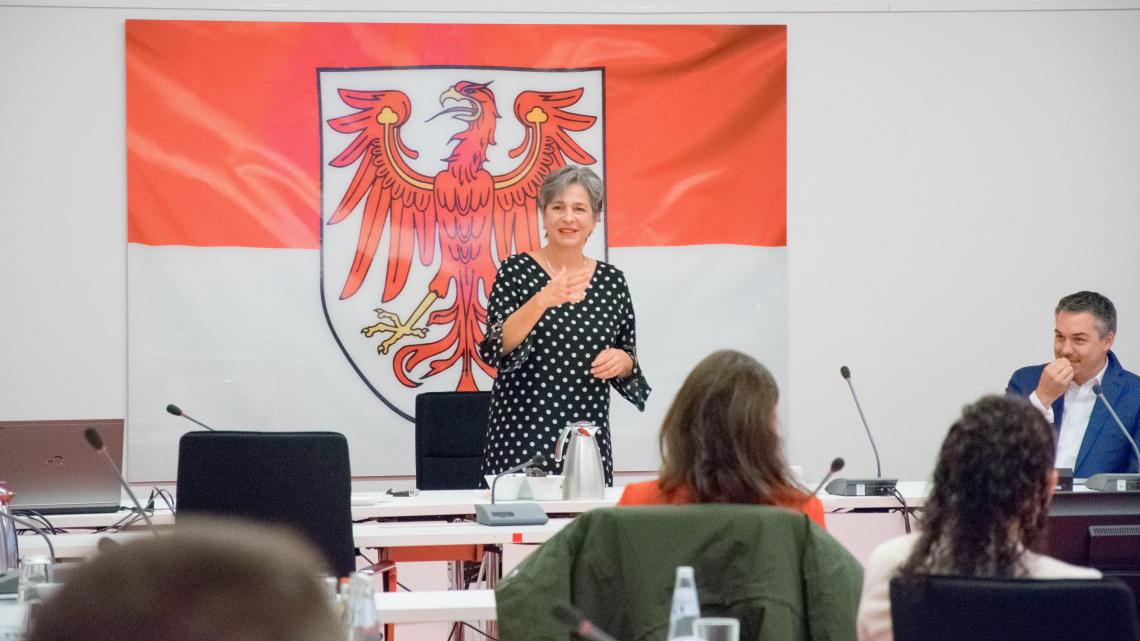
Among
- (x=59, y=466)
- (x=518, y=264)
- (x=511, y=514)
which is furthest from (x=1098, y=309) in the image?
(x=59, y=466)

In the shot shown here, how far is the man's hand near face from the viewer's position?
11.7 feet

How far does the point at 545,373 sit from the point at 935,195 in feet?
8.01

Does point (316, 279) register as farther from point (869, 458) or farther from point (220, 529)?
point (220, 529)

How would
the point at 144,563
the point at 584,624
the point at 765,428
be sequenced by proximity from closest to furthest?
the point at 144,563 → the point at 584,624 → the point at 765,428

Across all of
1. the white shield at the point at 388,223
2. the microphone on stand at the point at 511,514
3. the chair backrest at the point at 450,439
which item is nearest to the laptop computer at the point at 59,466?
the microphone on stand at the point at 511,514

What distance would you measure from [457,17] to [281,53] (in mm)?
740

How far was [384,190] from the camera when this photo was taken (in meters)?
4.82

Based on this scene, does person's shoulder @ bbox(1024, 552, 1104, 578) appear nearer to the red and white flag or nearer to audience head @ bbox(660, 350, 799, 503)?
audience head @ bbox(660, 350, 799, 503)

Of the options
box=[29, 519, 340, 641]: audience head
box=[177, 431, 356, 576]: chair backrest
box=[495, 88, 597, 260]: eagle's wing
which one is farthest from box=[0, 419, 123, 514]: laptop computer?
box=[29, 519, 340, 641]: audience head

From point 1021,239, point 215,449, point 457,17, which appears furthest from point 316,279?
point 1021,239

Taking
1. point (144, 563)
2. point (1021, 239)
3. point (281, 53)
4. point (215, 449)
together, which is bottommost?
point (215, 449)

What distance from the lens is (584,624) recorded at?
1.15 metres

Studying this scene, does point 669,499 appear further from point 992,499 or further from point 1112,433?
point 1112,433

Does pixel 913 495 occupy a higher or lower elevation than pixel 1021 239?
lower
